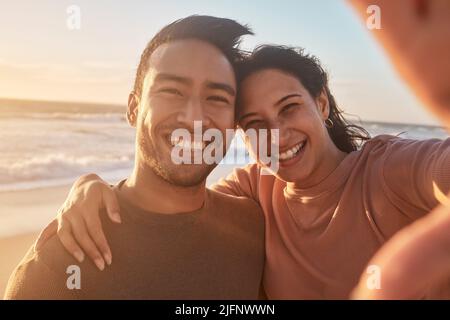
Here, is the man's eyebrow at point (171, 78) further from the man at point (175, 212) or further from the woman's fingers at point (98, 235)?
the woman's fingers at point (98, 235)

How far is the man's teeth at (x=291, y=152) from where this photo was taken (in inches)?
85.3

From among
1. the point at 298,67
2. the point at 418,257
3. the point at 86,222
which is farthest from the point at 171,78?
the point at 418,257

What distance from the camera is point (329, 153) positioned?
2242 millimetres

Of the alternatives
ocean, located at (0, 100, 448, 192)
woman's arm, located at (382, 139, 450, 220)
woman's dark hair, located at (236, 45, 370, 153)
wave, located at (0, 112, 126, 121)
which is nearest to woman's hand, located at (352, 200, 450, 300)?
woman's arm, located at (382, 139, 450, 220)

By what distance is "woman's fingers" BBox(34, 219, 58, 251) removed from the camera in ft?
6.04

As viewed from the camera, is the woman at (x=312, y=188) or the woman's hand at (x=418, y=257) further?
the woman at (x=312, y=188)

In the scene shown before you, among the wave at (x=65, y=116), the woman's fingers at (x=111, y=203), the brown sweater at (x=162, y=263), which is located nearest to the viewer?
the brown sweater at (x=162, y=263)

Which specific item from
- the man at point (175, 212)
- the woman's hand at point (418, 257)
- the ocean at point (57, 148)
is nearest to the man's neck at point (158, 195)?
the man at point (175, 212)

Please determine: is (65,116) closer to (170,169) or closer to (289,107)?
(170,169)

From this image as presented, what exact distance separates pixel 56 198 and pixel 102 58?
22.8 feet

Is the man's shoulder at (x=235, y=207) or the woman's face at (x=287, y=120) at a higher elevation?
the woman's face at (x=287, y=120)

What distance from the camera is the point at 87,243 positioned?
1.81 meters
